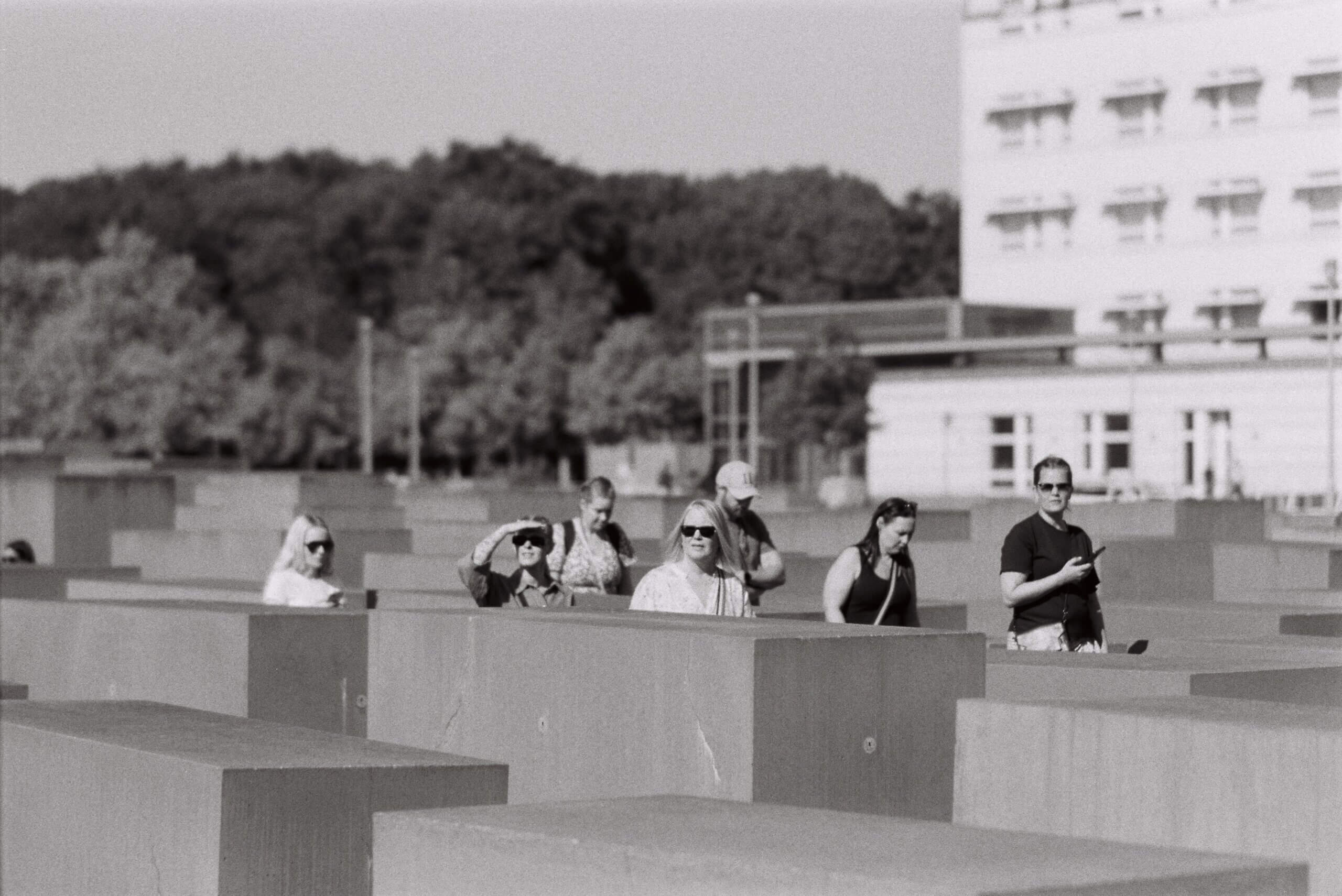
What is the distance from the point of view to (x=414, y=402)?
8300 cm

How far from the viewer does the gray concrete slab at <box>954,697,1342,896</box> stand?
6.59m

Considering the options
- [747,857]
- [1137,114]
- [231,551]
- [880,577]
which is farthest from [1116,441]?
[747,857]

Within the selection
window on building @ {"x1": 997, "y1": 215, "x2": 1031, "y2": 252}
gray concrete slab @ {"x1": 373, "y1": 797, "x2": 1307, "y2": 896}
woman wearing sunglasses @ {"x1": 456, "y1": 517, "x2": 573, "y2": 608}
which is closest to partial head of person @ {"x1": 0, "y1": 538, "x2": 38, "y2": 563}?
woman wearing sunglasses @ {"x1": 456, "y1": 517, "x2": 573, "y2": 608}

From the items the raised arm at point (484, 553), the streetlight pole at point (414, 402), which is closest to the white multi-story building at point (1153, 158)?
the streetlight pole at point (414, 402)

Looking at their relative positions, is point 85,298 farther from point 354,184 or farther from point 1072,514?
point 1072,514

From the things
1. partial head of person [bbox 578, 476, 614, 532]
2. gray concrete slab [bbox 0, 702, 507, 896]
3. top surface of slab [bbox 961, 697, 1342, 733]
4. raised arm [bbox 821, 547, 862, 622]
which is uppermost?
partial head of person [bbox 578, 476, 614, 532]

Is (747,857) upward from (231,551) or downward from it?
downward

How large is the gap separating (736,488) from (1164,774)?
4368mm

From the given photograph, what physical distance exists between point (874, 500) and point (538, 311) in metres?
28.9

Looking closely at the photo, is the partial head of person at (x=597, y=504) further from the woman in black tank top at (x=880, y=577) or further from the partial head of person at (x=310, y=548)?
the woman in black tank top at (x=880, y=577)

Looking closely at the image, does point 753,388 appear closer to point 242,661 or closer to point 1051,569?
point 242,661

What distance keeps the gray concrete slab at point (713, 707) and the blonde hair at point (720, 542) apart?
70 centimetres

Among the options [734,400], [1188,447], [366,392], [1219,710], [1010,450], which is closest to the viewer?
[1219,710]

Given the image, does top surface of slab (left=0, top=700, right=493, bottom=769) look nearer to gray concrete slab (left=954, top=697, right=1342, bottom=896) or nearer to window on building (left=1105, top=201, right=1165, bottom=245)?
gray concrete slab (left=954, top=697, right=1342, bottom=896)
